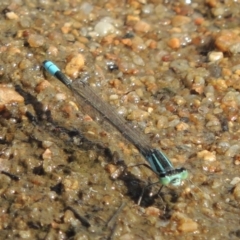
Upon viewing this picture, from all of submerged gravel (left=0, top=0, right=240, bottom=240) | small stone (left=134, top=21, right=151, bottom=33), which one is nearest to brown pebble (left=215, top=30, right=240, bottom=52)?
submerged gravel (left=0, top=0, right=240, bottom=240)

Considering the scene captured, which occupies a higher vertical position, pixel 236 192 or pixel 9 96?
pixel 236 192

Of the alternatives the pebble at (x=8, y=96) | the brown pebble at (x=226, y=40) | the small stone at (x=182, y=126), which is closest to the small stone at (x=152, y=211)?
the small stone at (x=182, y=126)

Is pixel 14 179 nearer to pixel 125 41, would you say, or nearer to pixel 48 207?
pixel 48 207

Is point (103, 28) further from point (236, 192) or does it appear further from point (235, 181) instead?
point (236, 192)

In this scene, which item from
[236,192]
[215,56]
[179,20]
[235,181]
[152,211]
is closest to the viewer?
[152,211]

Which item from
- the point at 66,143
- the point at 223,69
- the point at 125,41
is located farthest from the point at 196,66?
the point at 66,143

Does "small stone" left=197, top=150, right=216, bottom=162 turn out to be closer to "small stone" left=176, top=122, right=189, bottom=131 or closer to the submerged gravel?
the submerged gravel

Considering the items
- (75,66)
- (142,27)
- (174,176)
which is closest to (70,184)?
(174,176)

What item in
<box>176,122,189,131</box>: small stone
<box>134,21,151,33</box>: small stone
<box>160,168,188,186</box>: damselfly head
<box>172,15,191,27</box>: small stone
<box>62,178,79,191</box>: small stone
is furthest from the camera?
<box>172,15,191,27</box>: small stone

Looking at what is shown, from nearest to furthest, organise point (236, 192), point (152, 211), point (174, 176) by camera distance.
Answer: point (174, 176) → point (152, 211) → point (236, 192)
